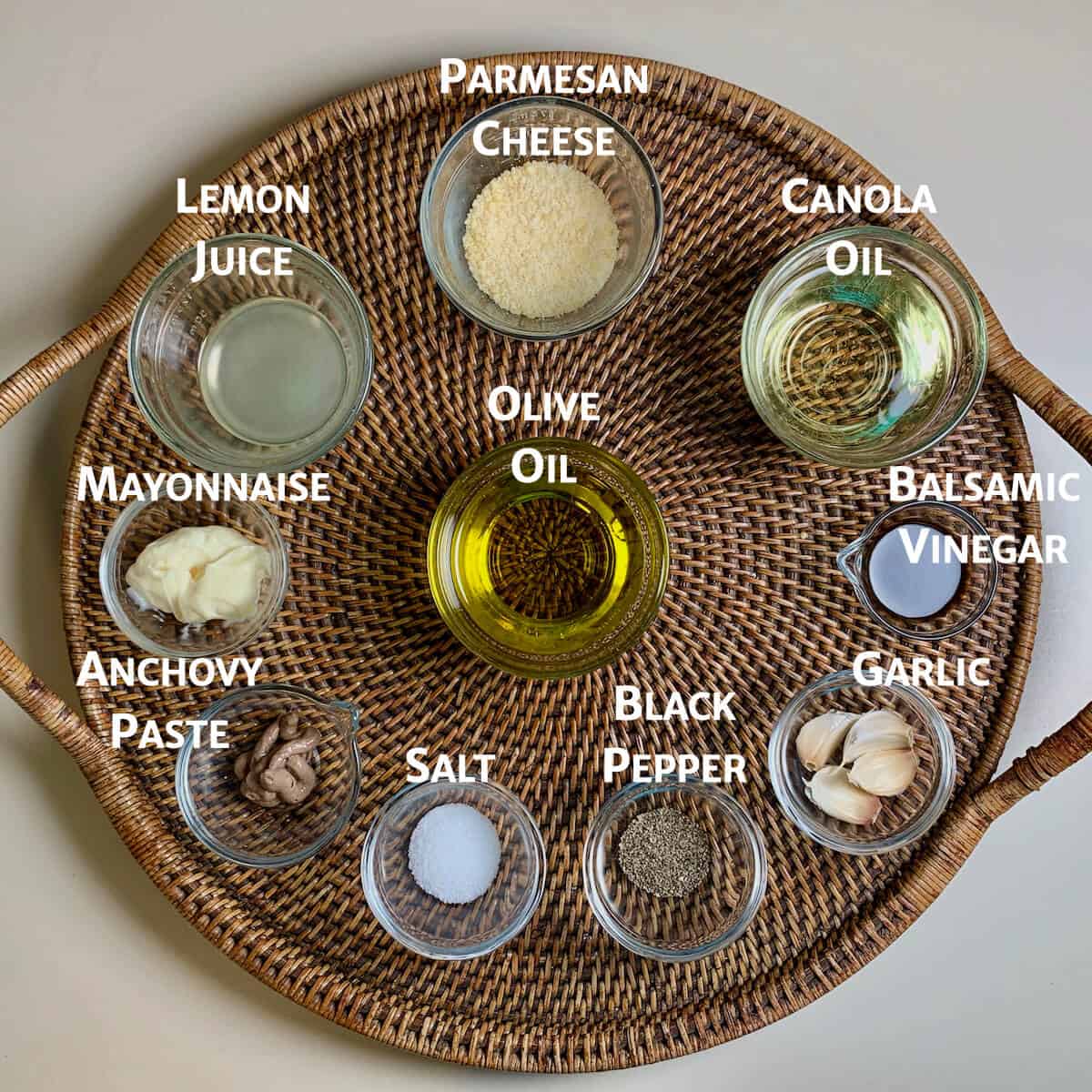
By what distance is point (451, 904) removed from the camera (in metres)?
1.10

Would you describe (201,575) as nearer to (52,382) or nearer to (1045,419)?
(52,382)

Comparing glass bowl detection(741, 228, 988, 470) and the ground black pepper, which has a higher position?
glass bowl detection(741, 228, 988, 470)

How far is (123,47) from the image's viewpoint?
127 cm

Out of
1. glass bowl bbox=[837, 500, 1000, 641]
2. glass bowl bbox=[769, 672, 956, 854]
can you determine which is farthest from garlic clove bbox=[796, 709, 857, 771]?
glass bowl bbox=[837, 500, 1000, 641]

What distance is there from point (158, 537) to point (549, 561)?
43cm

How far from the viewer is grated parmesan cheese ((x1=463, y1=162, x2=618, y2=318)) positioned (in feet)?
3.54

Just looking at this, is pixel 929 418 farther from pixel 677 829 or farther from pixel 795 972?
pixel 795 972

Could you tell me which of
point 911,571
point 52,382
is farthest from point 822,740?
point 52,382

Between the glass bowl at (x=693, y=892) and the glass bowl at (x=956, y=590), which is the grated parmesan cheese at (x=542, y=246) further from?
the glass bowl at (x=693, y=892)

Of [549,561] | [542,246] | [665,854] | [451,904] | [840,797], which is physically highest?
[542,246]

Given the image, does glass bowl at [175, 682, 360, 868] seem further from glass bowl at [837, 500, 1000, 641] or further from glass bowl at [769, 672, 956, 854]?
glass bowl at [837, 500, 1000, 641]

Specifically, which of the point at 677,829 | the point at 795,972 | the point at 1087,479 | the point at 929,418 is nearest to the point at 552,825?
the point at 677,829

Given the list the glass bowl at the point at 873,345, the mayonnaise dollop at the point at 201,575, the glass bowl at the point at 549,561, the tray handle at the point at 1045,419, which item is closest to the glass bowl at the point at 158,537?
the mayonnaise dollop at the point at 201,575

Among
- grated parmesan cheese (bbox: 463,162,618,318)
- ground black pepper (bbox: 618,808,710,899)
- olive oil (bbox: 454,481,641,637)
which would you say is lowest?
ground black pepper (bbox: 618,808,710,899)
